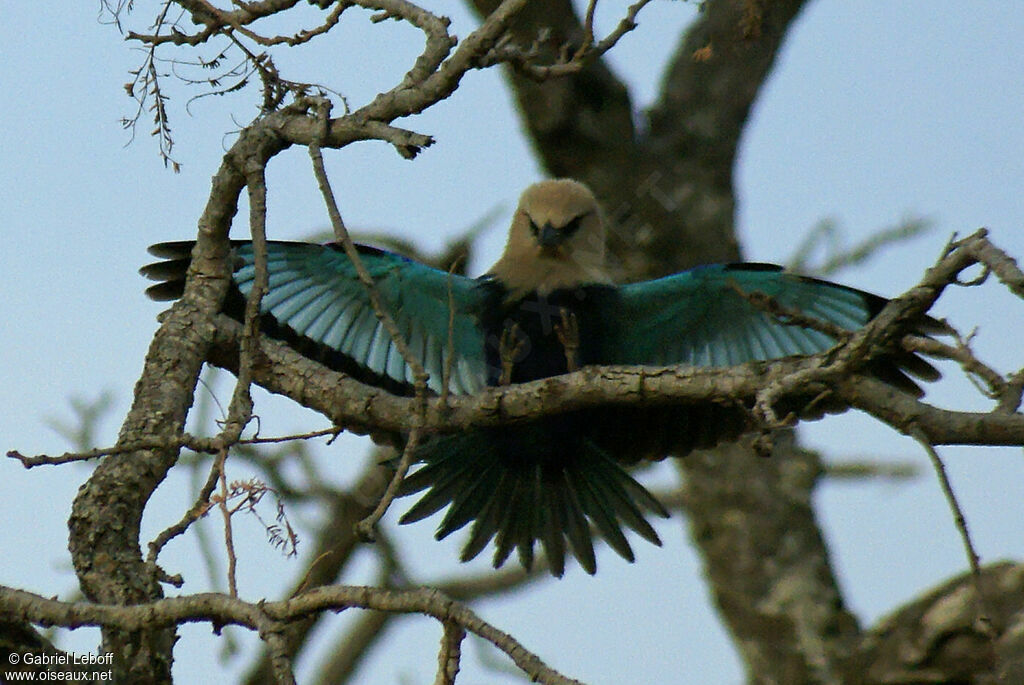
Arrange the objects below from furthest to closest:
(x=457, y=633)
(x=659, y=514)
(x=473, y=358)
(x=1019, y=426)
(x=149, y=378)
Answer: (x=473, y=358) < (x=659, y=514) < (x=149, y=378) < (x=1019, y=426) < (x=457, y=633)

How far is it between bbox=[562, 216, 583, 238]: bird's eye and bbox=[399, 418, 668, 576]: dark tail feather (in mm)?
883

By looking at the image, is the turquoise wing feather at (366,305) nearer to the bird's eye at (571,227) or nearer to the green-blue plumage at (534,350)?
the green-blue plumage at (534,350)

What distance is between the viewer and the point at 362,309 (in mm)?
A: 4914

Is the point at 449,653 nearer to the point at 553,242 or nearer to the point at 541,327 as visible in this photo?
the point at 541,327

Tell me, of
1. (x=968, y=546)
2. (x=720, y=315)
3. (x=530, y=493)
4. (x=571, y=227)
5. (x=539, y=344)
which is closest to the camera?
(x=968, y=546)

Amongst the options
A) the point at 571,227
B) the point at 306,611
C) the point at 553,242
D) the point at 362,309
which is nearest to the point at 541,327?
the point at 553,242

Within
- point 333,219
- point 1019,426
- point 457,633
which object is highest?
point 333,219

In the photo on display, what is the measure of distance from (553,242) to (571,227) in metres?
0.21

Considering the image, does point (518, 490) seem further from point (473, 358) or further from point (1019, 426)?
point (1019, 426)

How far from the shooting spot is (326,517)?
20.6ft

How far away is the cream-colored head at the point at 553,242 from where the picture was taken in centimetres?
483

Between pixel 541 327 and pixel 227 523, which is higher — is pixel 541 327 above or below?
above

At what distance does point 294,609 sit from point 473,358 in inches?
105

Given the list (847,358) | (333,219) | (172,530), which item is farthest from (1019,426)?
(172,530)
